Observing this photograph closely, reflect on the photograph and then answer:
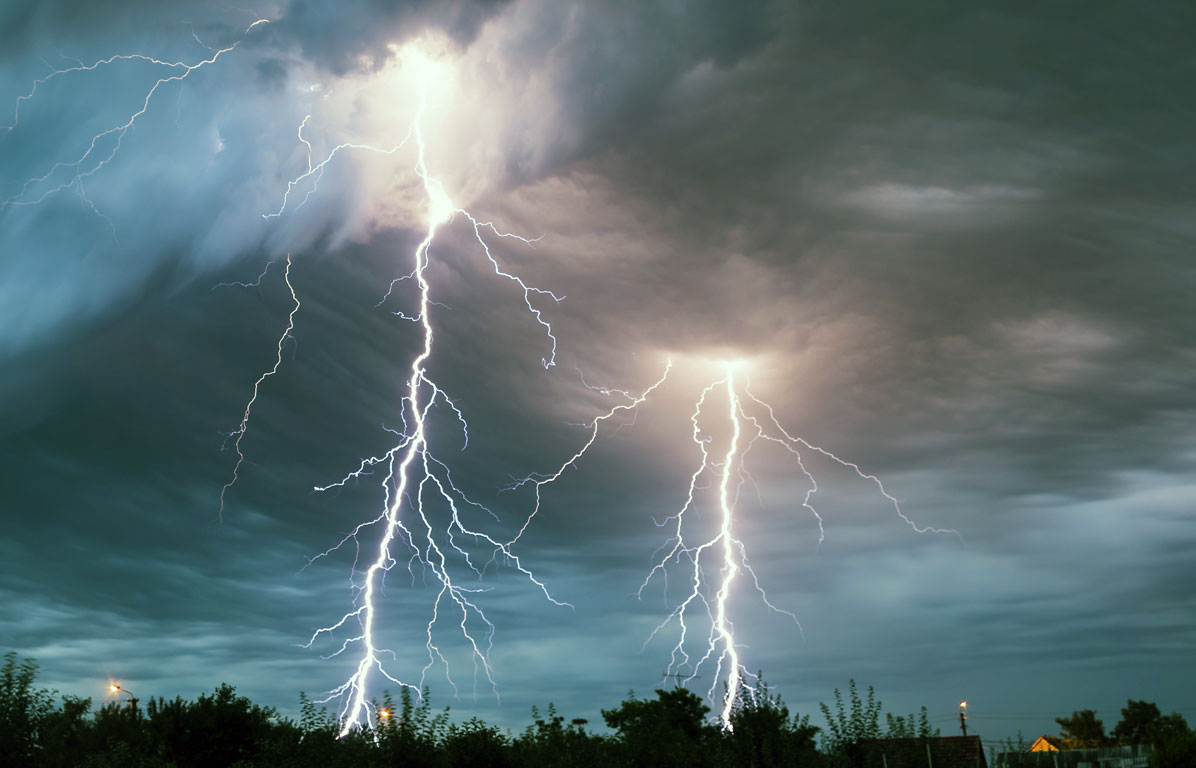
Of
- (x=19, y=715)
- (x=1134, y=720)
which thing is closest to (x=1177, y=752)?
(x=19, y=715)

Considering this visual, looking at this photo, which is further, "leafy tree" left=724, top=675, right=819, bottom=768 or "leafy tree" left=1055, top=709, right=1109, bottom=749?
"leafy tree" left=1055, top=709, right=1109, bottom=749

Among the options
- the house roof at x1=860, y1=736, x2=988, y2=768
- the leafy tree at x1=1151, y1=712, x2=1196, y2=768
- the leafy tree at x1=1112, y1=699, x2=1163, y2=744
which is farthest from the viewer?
the leafy tree at x1=1112, y1=699, x2=1163, y2=744

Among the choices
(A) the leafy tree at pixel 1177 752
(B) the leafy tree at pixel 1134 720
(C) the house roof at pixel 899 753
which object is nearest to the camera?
(C) the house roof at pixel 899 753

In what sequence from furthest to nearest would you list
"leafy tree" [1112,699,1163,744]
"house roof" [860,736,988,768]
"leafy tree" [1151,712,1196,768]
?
"leafy tree" [1112,699,1163,744]
"leafy tree" [1151,712,1196,768]
"house roof" [860,736,988,768]

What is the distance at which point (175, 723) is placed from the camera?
3050 cm

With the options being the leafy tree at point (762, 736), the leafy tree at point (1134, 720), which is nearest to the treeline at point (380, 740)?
the leafy tree at point (762, 736)

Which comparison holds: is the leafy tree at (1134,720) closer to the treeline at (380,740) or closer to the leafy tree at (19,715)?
the treeline at (380,740)

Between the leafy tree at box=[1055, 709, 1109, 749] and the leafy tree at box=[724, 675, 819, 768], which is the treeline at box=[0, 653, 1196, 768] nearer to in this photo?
the leafy tree at box=[724, 675, 819, 768]

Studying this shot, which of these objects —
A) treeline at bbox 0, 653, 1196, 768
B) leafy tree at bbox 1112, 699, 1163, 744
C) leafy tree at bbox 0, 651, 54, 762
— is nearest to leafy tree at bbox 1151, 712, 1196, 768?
treeline at bbox 0, 653, 1196, 768

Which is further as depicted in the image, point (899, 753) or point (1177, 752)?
point (1177, 752)

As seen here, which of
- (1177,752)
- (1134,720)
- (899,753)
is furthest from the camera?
(1134,720)

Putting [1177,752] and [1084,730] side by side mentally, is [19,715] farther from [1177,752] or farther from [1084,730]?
[1084,730]

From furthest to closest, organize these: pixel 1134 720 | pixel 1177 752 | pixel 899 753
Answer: pixel 1134 720 < pixel 1177 752 < pixel 899 753

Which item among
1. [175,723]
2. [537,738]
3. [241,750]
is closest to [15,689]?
[175,723]
